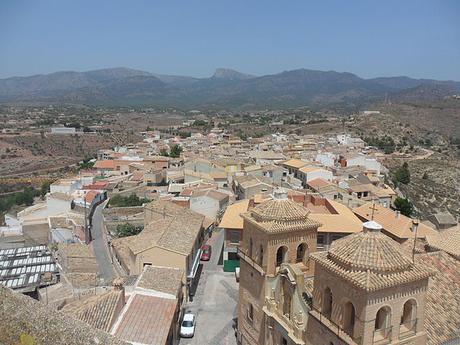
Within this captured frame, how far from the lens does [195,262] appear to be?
27.2m

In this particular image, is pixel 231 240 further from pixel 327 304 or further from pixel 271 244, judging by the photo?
pixel 327 304

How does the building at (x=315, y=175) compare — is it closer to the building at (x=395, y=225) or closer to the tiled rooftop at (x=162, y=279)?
the building at (x=395, y=225)

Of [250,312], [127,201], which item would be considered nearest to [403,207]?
[127,201]

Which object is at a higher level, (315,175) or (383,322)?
(383,322)

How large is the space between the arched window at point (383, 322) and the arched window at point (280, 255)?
4.81 metres

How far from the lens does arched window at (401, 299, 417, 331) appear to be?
12.0 metres

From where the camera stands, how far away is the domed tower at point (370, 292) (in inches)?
437

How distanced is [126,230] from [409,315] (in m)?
27.3

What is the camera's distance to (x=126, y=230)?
3575 cm

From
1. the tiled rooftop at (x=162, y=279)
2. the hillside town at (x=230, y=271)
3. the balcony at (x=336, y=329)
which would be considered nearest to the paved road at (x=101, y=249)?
the hillside town at (x=230, y=271)

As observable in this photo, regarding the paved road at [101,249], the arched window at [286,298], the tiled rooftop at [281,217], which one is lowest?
the paved road at [101,249]

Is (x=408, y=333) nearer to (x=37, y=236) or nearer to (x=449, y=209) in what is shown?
(x=37, y=236)

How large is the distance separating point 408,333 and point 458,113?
147924mm

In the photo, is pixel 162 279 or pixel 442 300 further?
pixel 162 279
